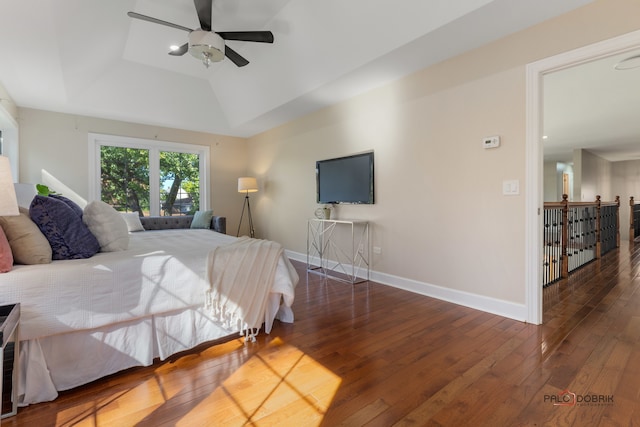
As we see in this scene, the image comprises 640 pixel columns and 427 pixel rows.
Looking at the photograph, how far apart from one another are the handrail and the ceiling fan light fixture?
3795 millimetres

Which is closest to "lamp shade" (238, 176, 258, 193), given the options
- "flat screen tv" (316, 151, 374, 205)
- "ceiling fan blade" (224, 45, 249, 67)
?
"flat screen tv" (316, 151, 374, 205)

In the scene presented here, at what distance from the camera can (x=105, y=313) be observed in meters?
1.69

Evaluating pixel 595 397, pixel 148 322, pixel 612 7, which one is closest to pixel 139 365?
pixel 148 322

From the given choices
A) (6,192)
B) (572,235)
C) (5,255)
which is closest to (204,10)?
(6,192)

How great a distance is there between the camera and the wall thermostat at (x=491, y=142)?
102 inches

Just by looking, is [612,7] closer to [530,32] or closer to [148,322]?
[530,32]

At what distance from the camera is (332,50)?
3160 mm

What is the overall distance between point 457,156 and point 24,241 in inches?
132

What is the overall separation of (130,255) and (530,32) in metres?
3.49

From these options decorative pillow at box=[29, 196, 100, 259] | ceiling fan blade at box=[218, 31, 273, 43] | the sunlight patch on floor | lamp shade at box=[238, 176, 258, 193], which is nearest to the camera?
the sunlight patch on floor

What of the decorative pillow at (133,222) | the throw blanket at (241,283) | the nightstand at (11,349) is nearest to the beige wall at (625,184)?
the throw blanket at (241,283)

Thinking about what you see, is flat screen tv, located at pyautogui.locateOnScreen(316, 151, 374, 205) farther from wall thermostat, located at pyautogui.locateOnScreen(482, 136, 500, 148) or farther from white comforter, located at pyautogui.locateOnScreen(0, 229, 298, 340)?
white comforter, located at pyautogui.locateOnScreen(0, 229, 298, 340)

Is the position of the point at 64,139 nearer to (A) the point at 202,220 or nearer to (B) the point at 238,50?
(A) the point at 202,220

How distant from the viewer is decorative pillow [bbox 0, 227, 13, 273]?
1.48 meters
